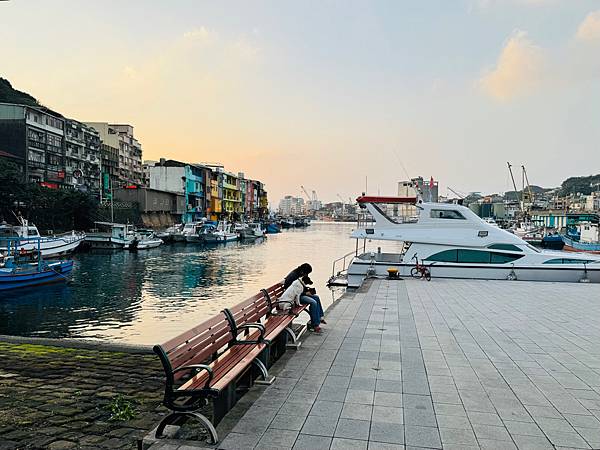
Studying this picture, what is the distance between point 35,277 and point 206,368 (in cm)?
2557

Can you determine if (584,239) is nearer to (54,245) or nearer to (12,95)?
(54,245)

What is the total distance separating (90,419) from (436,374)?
4.72m

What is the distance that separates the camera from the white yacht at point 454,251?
19844 millimetres

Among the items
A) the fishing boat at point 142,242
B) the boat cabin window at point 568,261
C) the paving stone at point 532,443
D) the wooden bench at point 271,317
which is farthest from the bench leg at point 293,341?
the fishing boat at point 142,242

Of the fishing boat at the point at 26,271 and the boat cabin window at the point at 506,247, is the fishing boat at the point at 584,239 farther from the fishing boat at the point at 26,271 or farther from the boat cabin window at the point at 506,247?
the fishing boat at the point at 26,271

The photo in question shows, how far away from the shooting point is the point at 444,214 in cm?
2211

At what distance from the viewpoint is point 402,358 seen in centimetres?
791

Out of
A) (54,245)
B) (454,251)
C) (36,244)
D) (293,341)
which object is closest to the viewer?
(293,341)

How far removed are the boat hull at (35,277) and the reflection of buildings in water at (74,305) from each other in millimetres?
421

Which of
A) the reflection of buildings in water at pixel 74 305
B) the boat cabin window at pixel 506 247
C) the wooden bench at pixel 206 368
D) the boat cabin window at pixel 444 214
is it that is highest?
the boat cabin window at pixel 444 214

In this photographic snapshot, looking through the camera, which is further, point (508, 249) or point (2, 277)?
point (2, 277)

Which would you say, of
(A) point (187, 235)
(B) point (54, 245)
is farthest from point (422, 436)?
(A) point (187, 235)

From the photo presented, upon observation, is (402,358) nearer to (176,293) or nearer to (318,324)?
(318,324)

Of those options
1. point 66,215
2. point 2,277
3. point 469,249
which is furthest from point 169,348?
point 66,215
